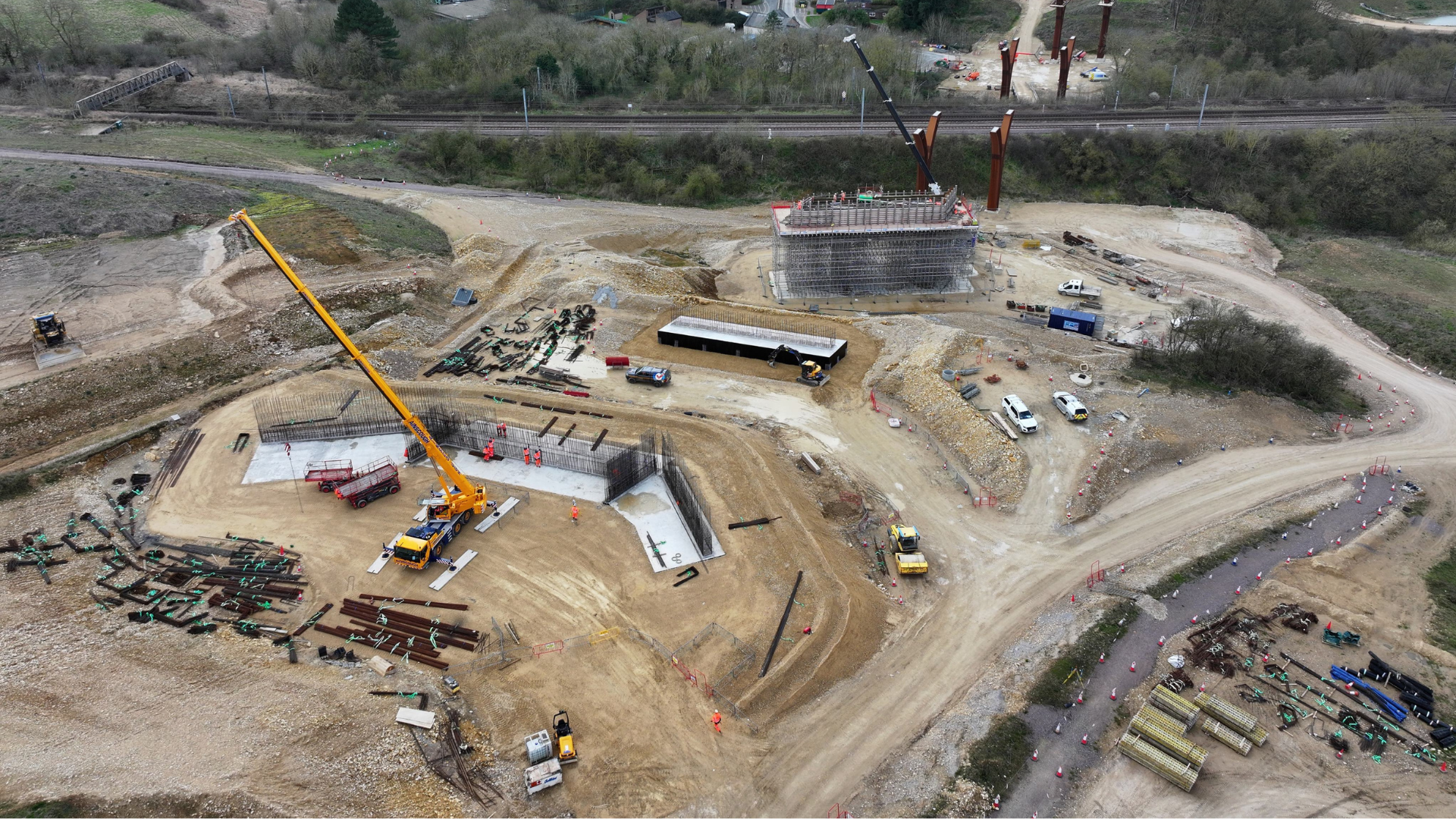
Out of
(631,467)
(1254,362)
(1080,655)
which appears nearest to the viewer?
(1080,655)

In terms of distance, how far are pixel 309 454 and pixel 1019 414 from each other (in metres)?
32.7

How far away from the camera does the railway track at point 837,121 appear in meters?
78.6

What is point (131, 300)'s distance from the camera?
46.6 meters

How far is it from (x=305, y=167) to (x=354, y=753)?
62.5 metres

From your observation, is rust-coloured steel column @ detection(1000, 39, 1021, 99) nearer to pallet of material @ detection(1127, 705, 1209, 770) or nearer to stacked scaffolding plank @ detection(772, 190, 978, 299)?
stacked scaffolding plank @ detection(772, 190, 978, 299)

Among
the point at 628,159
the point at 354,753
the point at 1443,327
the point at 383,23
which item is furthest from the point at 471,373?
the point at 383,23

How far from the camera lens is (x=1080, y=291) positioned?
5438cm

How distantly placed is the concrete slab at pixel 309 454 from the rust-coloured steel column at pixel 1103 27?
9326 cm

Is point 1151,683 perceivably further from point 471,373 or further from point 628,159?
point 628,159

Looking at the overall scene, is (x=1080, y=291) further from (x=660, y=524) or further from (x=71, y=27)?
(x=71, y=27)

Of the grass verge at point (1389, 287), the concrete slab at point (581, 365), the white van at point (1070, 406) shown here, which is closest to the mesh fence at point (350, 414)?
the concrete slab at point (581, 365)

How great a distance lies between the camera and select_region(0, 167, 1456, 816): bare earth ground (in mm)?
24031

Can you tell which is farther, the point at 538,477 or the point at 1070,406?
the point at 1070,406

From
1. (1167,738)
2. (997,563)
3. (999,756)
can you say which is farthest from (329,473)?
(1167,738)
